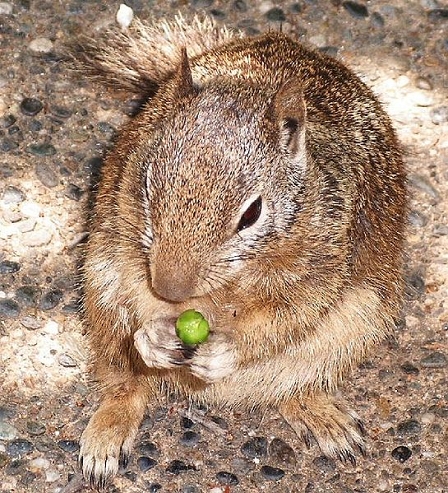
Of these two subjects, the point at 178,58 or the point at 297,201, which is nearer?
the point at 297,201

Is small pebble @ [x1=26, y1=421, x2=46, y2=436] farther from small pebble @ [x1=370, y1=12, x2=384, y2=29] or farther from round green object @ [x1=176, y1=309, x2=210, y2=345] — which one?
small pebble @ [x1=370, y1=12, x2=384, y2=29]

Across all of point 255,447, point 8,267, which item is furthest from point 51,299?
point 255,447

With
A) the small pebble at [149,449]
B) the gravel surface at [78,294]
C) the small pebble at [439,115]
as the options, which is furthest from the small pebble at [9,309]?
the small pebble at [439,115]

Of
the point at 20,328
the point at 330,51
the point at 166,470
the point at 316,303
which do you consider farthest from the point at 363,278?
the point at 330,51

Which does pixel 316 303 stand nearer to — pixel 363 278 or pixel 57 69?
pixel 363 278

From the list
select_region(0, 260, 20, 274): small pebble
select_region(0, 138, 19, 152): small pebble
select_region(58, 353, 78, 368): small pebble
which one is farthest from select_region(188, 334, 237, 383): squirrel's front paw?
select_region(0, 138, 19, 152): small pebble
